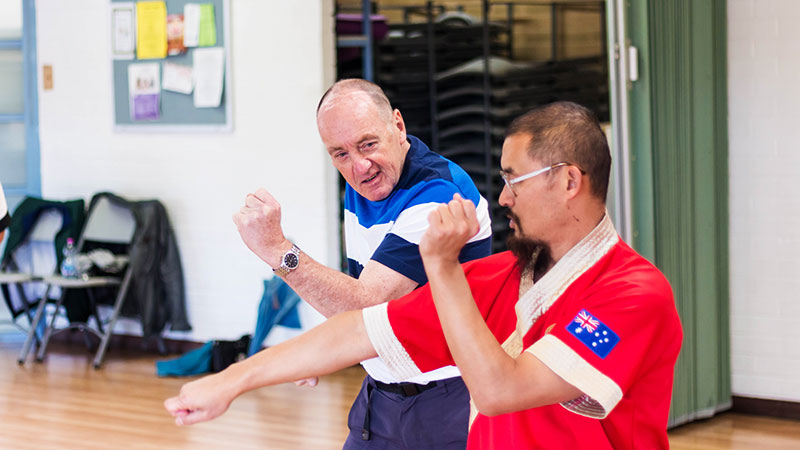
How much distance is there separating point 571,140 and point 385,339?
43cm

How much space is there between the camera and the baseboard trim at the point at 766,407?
419 centimetres

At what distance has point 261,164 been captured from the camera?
551 centimetres

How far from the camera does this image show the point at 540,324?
53.6 inches

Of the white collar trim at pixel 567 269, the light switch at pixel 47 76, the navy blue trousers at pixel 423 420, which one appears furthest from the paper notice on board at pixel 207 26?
the white collar trim at pixel 567 269

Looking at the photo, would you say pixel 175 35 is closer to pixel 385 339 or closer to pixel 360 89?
pixel 360 89

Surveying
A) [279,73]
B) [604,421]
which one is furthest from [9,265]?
[604,421]

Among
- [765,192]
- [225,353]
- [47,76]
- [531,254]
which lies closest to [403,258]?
[531,254]

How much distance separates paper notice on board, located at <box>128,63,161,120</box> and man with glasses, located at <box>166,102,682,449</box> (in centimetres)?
466

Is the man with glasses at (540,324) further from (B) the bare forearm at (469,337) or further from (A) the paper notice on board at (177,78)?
(A) the paper notice on board at (177,78)

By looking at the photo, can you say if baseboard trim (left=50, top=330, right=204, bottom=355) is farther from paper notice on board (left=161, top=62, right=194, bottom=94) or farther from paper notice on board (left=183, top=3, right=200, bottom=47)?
paper notice on board (left=183, top=3, right=200, bottom=47)

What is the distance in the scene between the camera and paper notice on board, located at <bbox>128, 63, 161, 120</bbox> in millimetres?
5788

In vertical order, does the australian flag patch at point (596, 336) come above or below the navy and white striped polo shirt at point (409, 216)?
→ below

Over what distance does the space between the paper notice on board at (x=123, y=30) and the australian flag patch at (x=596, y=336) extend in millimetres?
5148

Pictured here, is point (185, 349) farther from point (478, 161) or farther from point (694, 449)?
point (694, 449)
